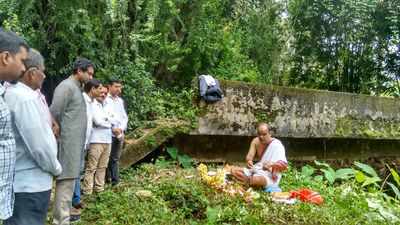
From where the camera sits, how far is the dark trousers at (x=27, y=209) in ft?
9.07

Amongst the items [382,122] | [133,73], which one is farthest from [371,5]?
[133,73]

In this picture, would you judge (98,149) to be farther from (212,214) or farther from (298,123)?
(298,123)

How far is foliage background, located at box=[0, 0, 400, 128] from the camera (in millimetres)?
7293

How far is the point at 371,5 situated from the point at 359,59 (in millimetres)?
1420

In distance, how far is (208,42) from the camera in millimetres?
9188

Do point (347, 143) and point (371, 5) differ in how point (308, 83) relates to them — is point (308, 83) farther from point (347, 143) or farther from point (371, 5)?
point (347, 143)

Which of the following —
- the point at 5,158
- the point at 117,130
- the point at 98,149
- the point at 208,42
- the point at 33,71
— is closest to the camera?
the point at 5,158

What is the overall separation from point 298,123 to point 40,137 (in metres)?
6.29

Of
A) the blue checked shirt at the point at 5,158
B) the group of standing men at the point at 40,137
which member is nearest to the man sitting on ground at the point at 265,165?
A: the group of standing men at the point at 40,137

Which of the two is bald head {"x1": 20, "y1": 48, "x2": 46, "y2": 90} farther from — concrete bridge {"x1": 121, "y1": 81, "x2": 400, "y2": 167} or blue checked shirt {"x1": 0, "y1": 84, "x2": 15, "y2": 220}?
concrete bridge {"x1": 121, "y1": 81, "x2": 400, "y2": 167}

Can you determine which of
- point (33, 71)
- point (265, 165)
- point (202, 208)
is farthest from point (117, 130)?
point (33, 71)

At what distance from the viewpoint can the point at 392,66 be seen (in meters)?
12.7

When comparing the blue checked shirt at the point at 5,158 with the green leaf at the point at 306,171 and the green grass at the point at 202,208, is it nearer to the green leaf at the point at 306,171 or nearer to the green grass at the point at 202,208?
the green grass at the point at 202,208

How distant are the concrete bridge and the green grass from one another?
152cm
